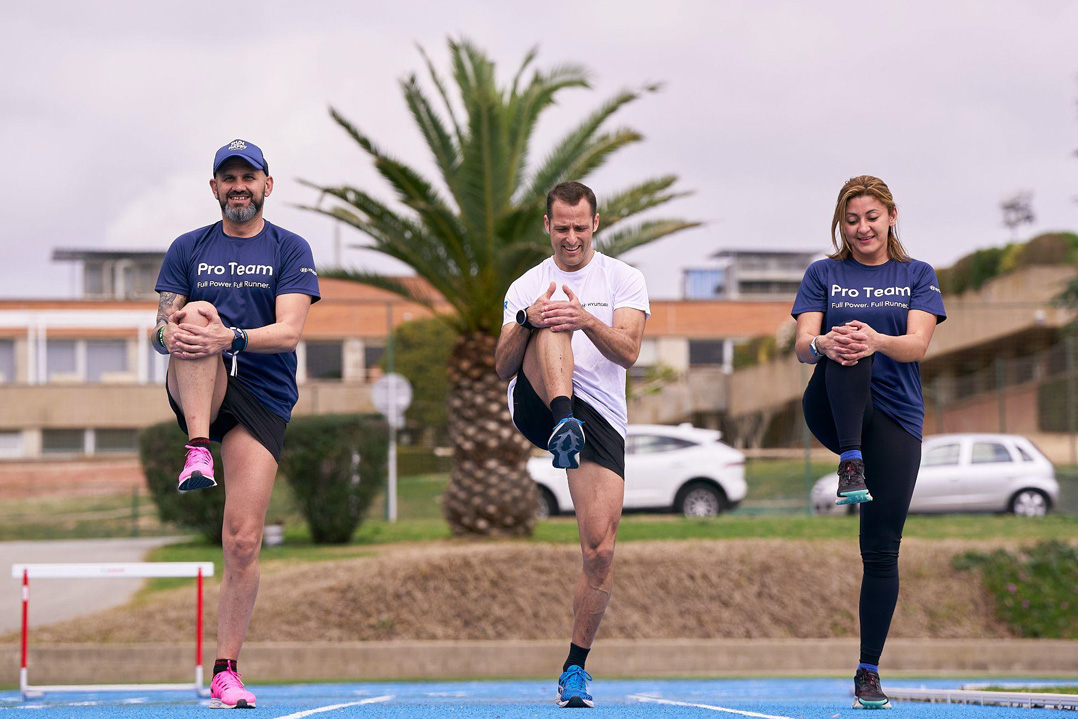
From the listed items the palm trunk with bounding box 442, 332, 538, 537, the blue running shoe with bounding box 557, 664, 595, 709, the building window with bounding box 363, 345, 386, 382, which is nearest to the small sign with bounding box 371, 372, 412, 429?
the palm trunk with bounding box 442, 332, 538, 537

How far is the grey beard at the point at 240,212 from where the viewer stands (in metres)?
5.68

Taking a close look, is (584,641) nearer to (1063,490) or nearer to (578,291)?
(578,291)

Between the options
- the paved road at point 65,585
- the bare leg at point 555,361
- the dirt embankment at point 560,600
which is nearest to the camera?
the bare leg at point 555,361

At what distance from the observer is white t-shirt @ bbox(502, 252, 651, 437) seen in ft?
19.4

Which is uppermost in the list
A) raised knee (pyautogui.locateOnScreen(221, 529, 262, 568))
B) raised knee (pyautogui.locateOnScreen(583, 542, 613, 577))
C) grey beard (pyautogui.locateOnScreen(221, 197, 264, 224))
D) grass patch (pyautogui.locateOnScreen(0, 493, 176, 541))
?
grey beard (pyautogui.locateOnScreen(221, 197, 264, 224))

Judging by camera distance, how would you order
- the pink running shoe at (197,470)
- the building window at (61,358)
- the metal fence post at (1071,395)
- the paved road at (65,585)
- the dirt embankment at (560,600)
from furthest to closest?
1. the building window at (61,358)
2. the metal fence post at (1071,395)
3. the paved road at (65,585)
4. the dirt embankment at (560,600)
5. the pink running shoe at (197,470)

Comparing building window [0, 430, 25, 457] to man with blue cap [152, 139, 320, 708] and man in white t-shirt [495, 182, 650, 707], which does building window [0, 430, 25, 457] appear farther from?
man in white t-shirt [495, 182, 650, 707]

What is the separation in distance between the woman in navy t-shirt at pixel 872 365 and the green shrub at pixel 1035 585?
21.7ft


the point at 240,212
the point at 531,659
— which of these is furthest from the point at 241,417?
the point at 531,659

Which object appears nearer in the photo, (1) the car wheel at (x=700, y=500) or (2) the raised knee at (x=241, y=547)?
(2) the raised knee at (x=241, y=547)

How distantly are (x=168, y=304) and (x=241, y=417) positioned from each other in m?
0.62

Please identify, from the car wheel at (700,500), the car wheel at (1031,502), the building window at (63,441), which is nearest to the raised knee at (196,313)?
the car wheel at (700,500)

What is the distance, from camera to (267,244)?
18.8 feet

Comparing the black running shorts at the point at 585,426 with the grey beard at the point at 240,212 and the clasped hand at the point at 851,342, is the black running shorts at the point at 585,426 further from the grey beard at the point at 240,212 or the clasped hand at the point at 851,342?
the grey beard at the point at 240,212
